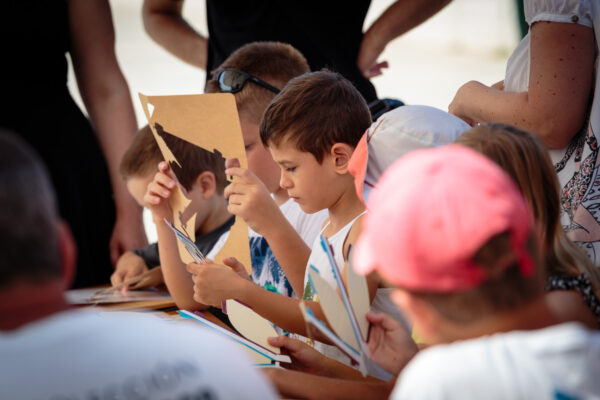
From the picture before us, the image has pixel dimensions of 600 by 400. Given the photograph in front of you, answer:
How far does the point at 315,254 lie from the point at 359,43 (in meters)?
1.05

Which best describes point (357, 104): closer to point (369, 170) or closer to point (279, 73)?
point (369, 170)

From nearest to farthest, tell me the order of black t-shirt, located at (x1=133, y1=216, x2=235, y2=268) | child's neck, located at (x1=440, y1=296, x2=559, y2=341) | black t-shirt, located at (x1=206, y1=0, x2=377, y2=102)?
child's neck, located at (x1=440, y1=296, x2=559, y2=341)
black t-shirt, located at (x1=133, y1=216, x2=235, y2=268)
black t-shirt, located at (x1=206, y1=0, x2=377, y2=102)

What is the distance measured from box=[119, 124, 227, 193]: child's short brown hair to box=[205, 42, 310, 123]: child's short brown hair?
10.0 inches

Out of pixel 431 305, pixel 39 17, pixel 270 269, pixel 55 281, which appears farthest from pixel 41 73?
pixel 431 305

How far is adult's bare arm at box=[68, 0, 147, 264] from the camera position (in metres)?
2.22

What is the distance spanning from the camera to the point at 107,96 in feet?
7.54

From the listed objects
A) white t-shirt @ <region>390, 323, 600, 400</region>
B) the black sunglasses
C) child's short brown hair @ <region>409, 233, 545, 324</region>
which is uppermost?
the black sunglasses

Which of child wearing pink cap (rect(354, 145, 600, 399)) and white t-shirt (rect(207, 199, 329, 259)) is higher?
child wearing pink cap (rect(354, 145, 600, 399))

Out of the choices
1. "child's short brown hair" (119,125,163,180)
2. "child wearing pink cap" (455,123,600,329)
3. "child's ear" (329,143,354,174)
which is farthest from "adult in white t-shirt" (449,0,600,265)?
"child's short brown hair" (119,125,163,180)

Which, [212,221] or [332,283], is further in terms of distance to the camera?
[212,221]

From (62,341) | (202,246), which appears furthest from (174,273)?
(62,341)

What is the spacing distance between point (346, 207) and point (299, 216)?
0.39 meters

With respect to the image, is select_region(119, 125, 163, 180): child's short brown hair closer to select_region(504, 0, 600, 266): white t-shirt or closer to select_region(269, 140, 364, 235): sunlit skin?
select_region(269, 140, 364, 235): sunlit skin

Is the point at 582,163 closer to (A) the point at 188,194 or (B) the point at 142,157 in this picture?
(A) the point at 188,194
